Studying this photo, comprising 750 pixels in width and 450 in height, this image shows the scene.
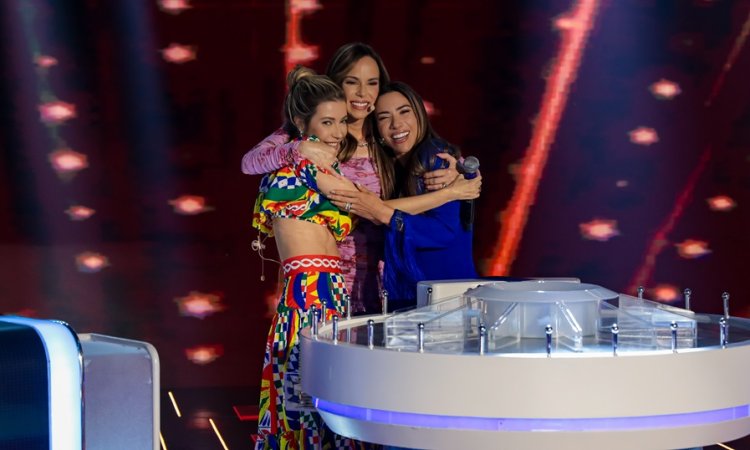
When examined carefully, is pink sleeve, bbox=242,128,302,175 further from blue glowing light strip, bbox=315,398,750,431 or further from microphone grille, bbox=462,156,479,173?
blue glowing light strip, bbox=315,398,750,431

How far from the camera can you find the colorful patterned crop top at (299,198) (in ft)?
11.1

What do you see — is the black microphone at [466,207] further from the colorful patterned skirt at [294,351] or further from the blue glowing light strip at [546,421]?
the blue glowing light strip at [546,421]

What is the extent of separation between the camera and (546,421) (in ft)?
6.96

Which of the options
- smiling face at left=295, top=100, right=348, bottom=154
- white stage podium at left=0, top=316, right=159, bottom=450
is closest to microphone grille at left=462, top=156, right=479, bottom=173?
smiling face at left=295, top=100, right=348, bottom=154

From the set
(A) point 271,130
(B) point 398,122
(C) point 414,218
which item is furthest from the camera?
(A) point 271,130

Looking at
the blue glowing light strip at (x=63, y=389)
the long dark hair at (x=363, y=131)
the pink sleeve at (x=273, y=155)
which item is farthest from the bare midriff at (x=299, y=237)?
the blue glowing light strip at (x=63, y=389)

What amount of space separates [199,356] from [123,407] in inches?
143

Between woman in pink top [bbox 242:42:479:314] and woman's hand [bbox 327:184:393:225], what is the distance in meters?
0.06

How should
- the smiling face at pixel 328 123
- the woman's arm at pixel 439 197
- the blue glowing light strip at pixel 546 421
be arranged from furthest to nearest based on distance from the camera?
1. the woman's arm at pixel 439 197
2. the smiling face at pixel 328 123
3. the blue glowing light strip at pixel 546 421

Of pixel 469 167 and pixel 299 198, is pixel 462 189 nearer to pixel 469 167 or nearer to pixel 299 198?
pixel 469 167

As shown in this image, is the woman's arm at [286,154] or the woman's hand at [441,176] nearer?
the woman's arm at [286,154]

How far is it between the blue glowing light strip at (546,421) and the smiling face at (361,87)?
5.34 feet

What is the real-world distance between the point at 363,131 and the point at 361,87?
0.15 metres

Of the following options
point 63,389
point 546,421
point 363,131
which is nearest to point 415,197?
point 363,131
